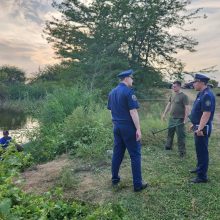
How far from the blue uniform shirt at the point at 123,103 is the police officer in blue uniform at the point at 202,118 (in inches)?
46.7

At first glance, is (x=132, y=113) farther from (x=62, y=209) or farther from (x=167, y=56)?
(x=167, y=56)

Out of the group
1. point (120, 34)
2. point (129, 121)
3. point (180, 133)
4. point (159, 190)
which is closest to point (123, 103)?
point (129, 121)

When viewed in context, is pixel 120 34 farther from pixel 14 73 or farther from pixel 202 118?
pixel 14 73

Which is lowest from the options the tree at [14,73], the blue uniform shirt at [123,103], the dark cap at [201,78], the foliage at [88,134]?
the foliage at [88,134]

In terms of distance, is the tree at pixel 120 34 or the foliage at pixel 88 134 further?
the tree at pixel 120 34

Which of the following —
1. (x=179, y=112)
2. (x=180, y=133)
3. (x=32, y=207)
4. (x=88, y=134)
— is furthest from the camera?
(x=88, y=134)

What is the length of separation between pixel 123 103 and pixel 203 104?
1433 millimetres

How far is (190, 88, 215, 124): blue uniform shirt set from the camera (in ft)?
23.1

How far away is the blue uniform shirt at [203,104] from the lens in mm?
7055

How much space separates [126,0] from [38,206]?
2314 cm

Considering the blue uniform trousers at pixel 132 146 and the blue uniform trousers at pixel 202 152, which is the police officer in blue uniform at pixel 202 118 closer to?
the blue uniform trousers at pixel 202 152

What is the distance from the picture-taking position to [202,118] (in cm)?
709

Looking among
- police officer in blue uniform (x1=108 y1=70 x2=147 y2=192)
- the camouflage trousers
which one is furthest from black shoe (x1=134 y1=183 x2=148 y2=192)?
the camouflage trousers

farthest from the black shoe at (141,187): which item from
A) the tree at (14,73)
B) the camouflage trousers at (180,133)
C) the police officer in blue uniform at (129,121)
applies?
the tree at (14,73)
